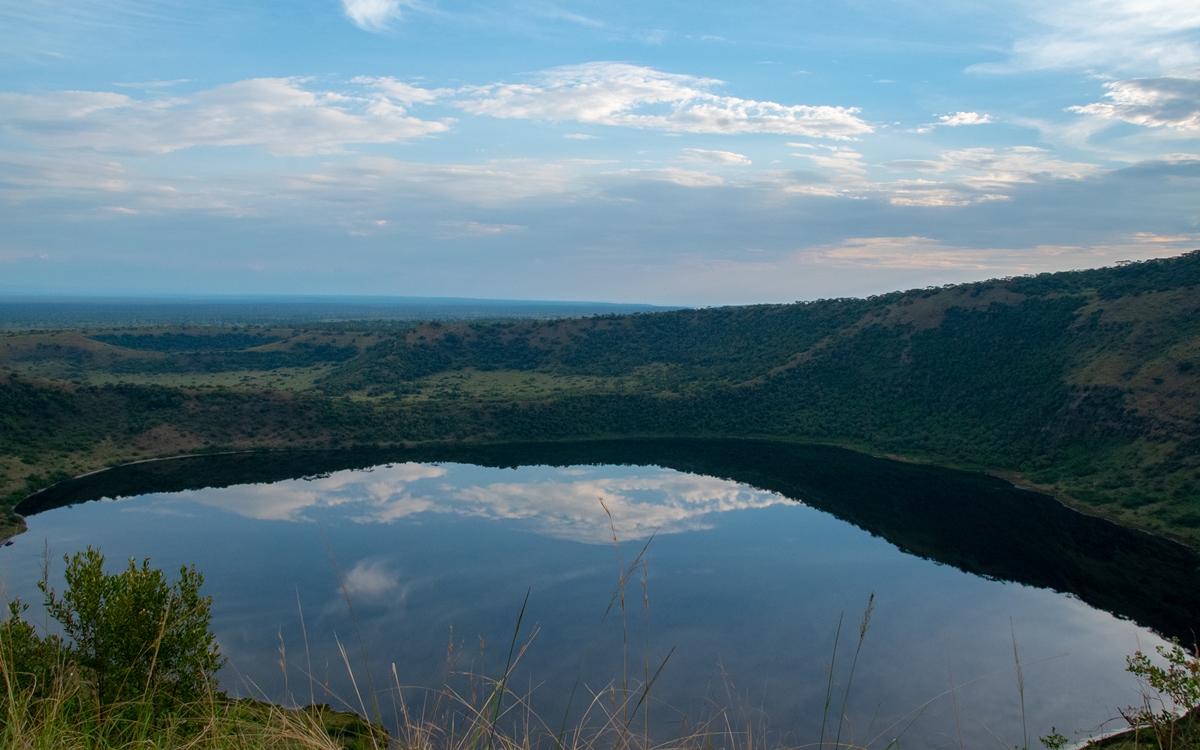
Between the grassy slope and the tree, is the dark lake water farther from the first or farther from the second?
the grassy slope

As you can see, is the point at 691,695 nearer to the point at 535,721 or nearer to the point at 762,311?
the point at 535,721

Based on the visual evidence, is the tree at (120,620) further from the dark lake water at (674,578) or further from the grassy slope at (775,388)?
the grassy slope at (775,388)

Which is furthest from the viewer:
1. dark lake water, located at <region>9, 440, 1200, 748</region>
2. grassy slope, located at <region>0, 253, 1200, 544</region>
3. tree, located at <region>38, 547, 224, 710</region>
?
grassy slope, located at <region>0, 253, 1200, 544</region>

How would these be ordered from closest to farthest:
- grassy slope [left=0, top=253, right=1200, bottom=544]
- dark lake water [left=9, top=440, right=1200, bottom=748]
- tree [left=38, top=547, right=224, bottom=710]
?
1. tree [left=38, top=547, right=224, bottom=710]
2. dark lake water [left=9, top=440, right=1200, bottom=748]
3. grassy slope [left=0, top=253, right=1200, bottom=544]

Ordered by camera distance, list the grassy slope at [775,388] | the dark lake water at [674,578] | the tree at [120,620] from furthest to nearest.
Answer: the grassy slope at [775,388]
the dark lake water at [674,578]
the tree at [120,620]

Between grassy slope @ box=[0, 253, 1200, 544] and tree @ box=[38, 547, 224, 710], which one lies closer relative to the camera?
tree @ box=[38, 547, 224, 710]

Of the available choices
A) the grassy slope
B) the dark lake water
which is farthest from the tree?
the grassy slope

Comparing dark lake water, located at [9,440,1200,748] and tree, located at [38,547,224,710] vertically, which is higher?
tree, located at [38,547,224,710]

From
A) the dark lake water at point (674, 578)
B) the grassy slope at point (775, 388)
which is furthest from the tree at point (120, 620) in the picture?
the grassy slope at point (775, 388)
